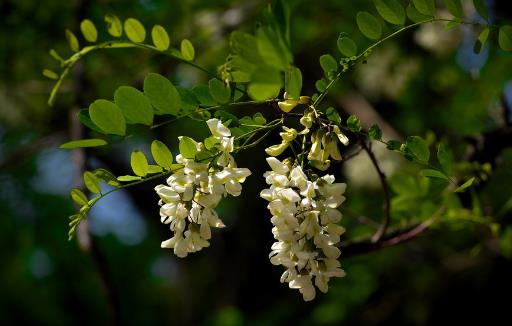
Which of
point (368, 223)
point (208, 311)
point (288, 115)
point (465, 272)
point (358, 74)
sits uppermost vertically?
point (288, 115)

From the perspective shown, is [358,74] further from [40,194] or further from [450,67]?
[40,194]

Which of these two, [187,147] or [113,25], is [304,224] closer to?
[187,147]

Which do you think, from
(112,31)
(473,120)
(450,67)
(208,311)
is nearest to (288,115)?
(112,31)

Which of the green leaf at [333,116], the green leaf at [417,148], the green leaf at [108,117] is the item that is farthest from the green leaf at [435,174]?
the green leaf at [108,117]

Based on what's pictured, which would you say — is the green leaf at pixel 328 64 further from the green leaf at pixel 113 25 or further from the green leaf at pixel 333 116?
the green leaf at pixel 113 25

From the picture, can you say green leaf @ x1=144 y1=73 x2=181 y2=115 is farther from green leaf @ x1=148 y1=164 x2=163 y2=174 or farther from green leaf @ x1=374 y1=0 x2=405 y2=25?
green leaf @ x1=374 y1=0 x2=405 y2=25

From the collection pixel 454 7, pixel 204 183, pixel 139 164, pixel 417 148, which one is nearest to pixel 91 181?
pixel 139 164
